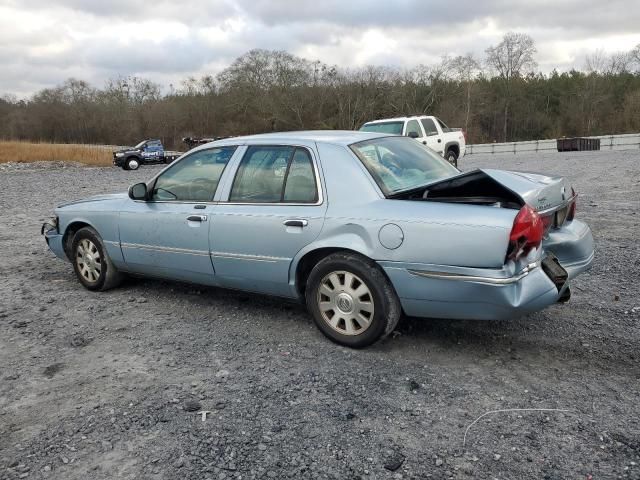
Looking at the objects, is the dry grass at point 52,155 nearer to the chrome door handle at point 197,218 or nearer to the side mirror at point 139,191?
the side mirror at point 139,191

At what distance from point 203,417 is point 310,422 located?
62cm

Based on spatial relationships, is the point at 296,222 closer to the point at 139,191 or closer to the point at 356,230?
the point at 356,230

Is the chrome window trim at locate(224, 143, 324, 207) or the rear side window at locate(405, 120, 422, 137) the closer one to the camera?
the chrome window trim at locate(224, 143, 324, 207)

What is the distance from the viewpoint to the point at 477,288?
3295mm

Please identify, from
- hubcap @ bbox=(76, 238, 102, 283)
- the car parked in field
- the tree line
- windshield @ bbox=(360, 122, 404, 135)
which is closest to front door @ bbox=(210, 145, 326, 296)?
hubcap @ bbox=(76, 238, 102, 283)

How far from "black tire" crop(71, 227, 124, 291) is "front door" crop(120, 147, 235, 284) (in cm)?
35

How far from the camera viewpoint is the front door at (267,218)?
3975 mm

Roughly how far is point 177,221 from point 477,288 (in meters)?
2.63

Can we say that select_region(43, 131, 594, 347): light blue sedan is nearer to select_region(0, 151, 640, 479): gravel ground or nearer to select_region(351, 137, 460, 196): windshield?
select_region(351, 137, 460, 196): windshield

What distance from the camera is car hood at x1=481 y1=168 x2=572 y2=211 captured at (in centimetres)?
342

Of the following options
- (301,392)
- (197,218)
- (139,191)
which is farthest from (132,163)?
(301,392)

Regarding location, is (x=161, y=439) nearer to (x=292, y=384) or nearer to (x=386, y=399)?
(x=292, y=384)

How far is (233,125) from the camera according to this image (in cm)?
7481

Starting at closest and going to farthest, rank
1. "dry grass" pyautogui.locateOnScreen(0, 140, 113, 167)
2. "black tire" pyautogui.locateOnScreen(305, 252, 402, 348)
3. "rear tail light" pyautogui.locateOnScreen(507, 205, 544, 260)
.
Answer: "rear tail light" pyautogui.locateOnScreen(507, 205, 544, 260) → "black tire" pyautogui.locateOnScreen(305, 252, 402, 348) → "dry grass" pyautogui.locateOnScreen(0, 140, 113, 167)
